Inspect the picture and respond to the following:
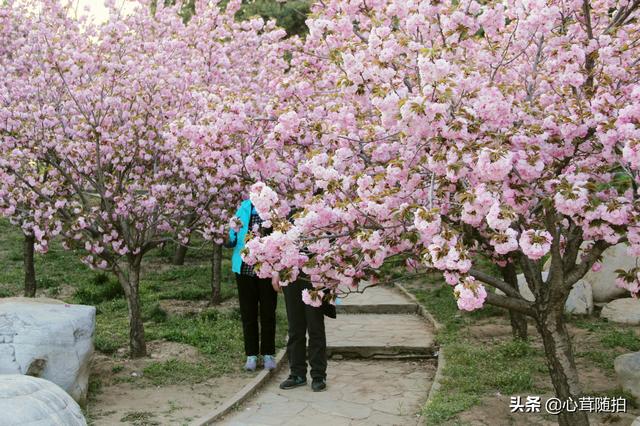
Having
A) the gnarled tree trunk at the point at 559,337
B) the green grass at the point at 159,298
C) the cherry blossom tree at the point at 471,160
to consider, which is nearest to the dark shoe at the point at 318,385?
the green grass at the point at 159,298

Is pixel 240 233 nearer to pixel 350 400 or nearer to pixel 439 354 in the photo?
pixel 350 400

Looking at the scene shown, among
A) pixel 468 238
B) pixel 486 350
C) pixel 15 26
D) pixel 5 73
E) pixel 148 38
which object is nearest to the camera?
pixel 468 238

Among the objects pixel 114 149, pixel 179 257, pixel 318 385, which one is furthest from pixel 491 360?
pixel 179 257

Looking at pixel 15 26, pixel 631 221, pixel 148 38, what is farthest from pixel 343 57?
pixel 15 26

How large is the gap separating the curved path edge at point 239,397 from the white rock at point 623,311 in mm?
4831

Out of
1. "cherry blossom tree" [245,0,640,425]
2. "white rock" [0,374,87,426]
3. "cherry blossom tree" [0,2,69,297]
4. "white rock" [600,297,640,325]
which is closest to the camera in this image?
"white rock" [0,374,87,426]

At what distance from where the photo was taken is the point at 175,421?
608 cm

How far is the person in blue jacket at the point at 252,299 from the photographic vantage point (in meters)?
7.42

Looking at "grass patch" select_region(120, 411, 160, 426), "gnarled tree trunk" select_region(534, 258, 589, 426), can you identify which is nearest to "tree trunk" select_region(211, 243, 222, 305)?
"grass patch" select_region(120, 411, 160, 426)

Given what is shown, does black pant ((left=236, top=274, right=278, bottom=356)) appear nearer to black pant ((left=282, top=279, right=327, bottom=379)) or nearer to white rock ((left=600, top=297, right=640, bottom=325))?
black pant ((left=282, top=279, right=327, bottom=379))

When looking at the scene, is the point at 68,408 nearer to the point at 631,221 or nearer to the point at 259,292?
the point at 259,292

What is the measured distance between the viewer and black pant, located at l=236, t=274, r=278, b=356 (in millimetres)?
7539

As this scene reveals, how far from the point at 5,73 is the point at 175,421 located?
21.2 feet

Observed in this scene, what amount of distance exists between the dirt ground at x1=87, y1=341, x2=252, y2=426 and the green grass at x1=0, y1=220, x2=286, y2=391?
8.3 inches
